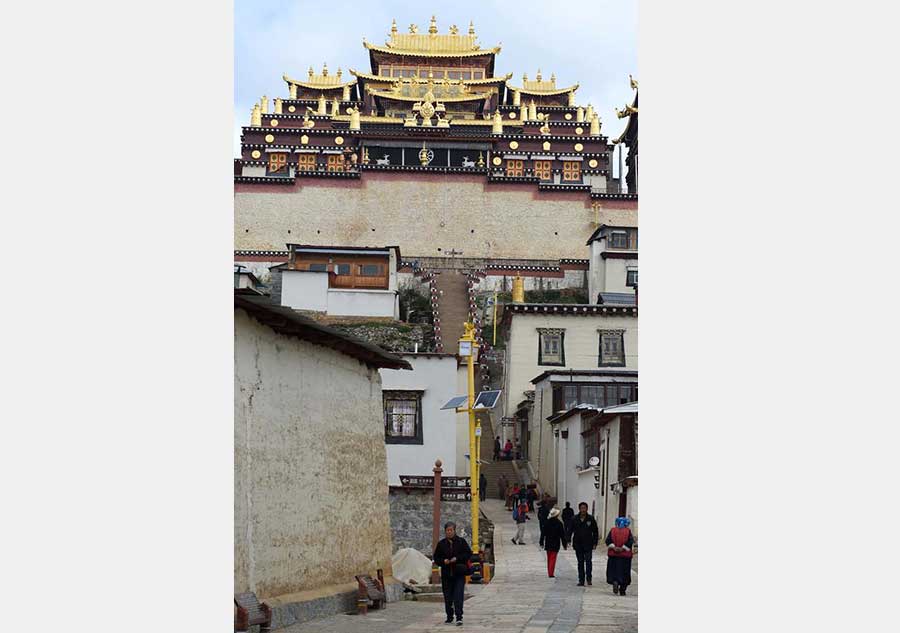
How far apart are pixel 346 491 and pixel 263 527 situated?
2.49 meters

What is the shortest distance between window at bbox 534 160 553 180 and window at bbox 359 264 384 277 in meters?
16.0

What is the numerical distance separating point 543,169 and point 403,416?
29.6 meters

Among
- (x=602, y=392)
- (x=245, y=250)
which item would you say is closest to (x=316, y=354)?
(x=602, y=392)

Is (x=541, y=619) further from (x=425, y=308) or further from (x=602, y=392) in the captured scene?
(x=425, y=308)

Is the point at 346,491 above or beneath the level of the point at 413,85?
beneath

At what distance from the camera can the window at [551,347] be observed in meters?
30.4

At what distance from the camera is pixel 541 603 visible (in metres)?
11.8

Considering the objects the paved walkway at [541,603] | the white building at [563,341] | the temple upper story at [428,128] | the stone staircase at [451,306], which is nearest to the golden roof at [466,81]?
the temple upper story at [428,128]

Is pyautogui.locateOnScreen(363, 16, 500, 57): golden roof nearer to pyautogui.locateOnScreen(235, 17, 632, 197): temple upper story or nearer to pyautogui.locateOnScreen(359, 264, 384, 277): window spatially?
pyautogui.locateOnScreen(235, 17, 632, 197): temple upper story

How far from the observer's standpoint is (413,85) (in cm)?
5575

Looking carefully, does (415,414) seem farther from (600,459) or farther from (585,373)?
(585,373)

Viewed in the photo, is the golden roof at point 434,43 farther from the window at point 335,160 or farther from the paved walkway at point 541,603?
the paved walkway at point 541,603

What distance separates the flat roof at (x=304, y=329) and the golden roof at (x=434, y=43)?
45254 mm

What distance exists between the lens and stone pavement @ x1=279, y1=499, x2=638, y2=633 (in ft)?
32.3
